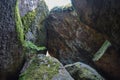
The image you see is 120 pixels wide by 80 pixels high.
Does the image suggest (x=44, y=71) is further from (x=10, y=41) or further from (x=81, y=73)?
(x=81, y=73)

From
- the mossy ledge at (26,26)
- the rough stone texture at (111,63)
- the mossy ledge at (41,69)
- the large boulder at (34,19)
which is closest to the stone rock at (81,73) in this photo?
the mossy ledge at (41,69)

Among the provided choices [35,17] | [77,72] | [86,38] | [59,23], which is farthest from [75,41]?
[77,72]

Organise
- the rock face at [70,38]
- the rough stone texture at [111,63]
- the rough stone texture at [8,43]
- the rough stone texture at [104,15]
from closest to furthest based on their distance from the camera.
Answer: the rough stone texture at [104,15] < the rough stone texture at [8,43] < the rough stone texture at [111,63] < the rock face at [70,38]

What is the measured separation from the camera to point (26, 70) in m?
7.14

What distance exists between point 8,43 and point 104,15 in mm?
3145

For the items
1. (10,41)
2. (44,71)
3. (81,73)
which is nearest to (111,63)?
(81,73)

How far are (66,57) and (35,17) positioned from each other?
2711 millimetres

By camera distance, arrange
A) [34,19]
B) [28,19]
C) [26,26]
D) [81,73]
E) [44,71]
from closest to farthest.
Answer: [44,71] < [81,73] < [26,26] < [28,19] < [34,19]

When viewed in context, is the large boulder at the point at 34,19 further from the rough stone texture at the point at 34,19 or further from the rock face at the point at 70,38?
the rock face at the point at 70,38

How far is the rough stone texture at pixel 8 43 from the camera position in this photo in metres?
6.47

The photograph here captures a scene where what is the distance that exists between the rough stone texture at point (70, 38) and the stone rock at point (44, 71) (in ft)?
13.5

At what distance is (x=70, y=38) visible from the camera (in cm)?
1160

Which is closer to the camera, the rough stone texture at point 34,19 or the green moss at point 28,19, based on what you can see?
the green moss at point 28,19

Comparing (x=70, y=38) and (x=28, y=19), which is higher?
(x=28, y=19)
